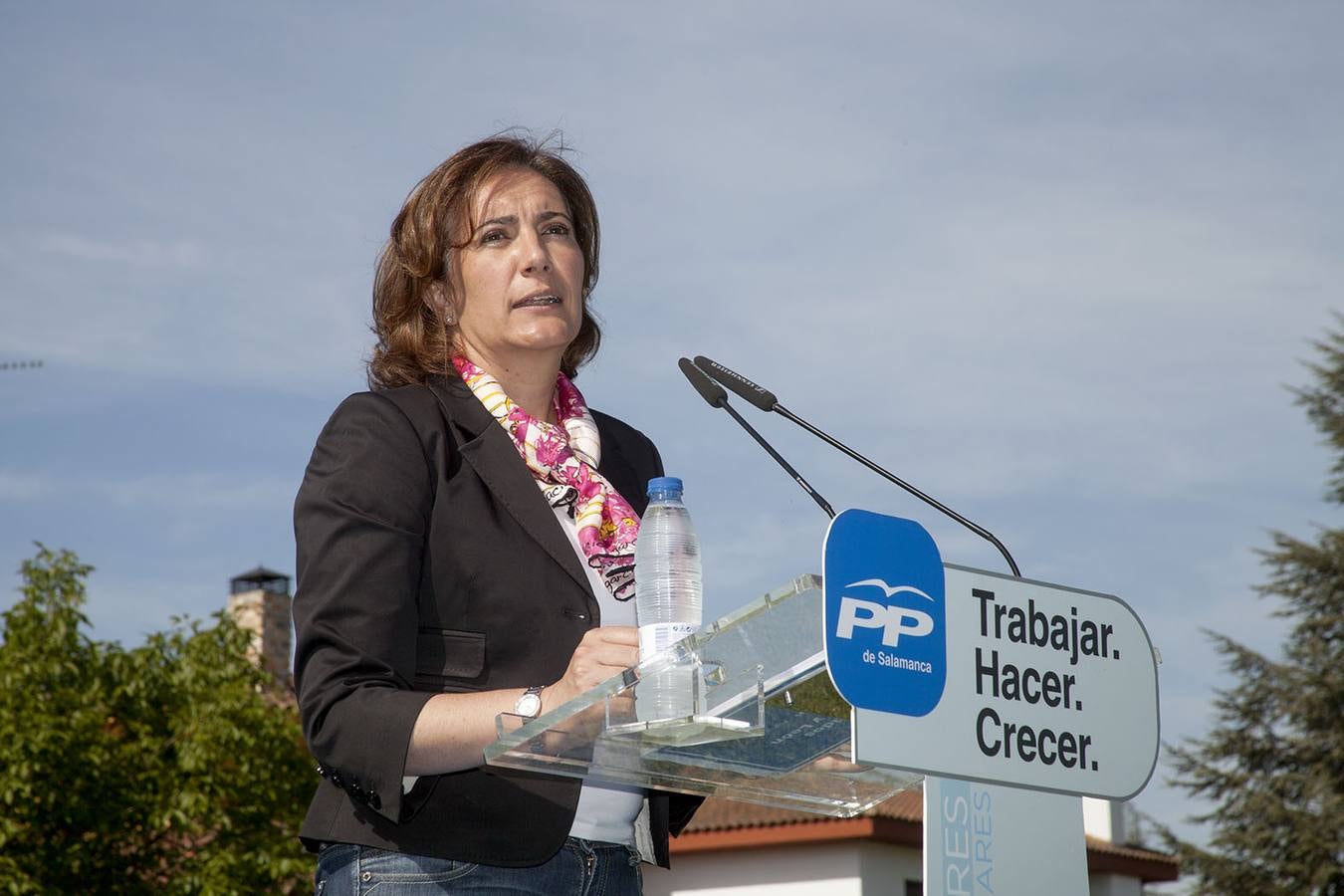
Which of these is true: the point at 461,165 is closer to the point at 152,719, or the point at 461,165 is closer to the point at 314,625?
the point at 314,625

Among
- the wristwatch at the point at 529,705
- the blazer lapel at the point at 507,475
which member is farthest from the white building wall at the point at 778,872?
the wristwatch at the point at 529,705

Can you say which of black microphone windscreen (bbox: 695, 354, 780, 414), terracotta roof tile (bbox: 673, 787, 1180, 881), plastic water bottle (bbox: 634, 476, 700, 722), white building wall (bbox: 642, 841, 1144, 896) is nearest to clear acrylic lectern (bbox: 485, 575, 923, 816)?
plastic water bottle (bbox: 634, 476, 700, 722)

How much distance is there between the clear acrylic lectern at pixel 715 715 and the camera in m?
2.20

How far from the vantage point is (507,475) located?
2.85m

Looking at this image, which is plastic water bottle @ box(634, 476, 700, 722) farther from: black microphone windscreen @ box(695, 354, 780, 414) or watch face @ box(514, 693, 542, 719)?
black microphone windscreen @ box(695, 354, 780, 414)

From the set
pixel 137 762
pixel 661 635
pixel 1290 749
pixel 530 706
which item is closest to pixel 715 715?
pixel 661 635

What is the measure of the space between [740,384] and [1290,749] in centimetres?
3196

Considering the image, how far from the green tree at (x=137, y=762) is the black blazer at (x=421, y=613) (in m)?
13.0

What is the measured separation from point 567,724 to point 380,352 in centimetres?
127

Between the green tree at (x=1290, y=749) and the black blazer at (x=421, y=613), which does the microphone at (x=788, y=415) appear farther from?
the green tree at (x=1290, y=749)

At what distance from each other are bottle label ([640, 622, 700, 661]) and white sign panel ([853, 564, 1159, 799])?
260 millimetres

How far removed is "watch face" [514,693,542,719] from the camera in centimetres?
229

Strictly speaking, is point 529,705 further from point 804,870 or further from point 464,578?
point 804,870

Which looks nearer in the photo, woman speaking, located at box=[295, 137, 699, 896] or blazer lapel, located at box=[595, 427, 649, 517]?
woman speaking, located at box=[295, 137, 699, 896]
